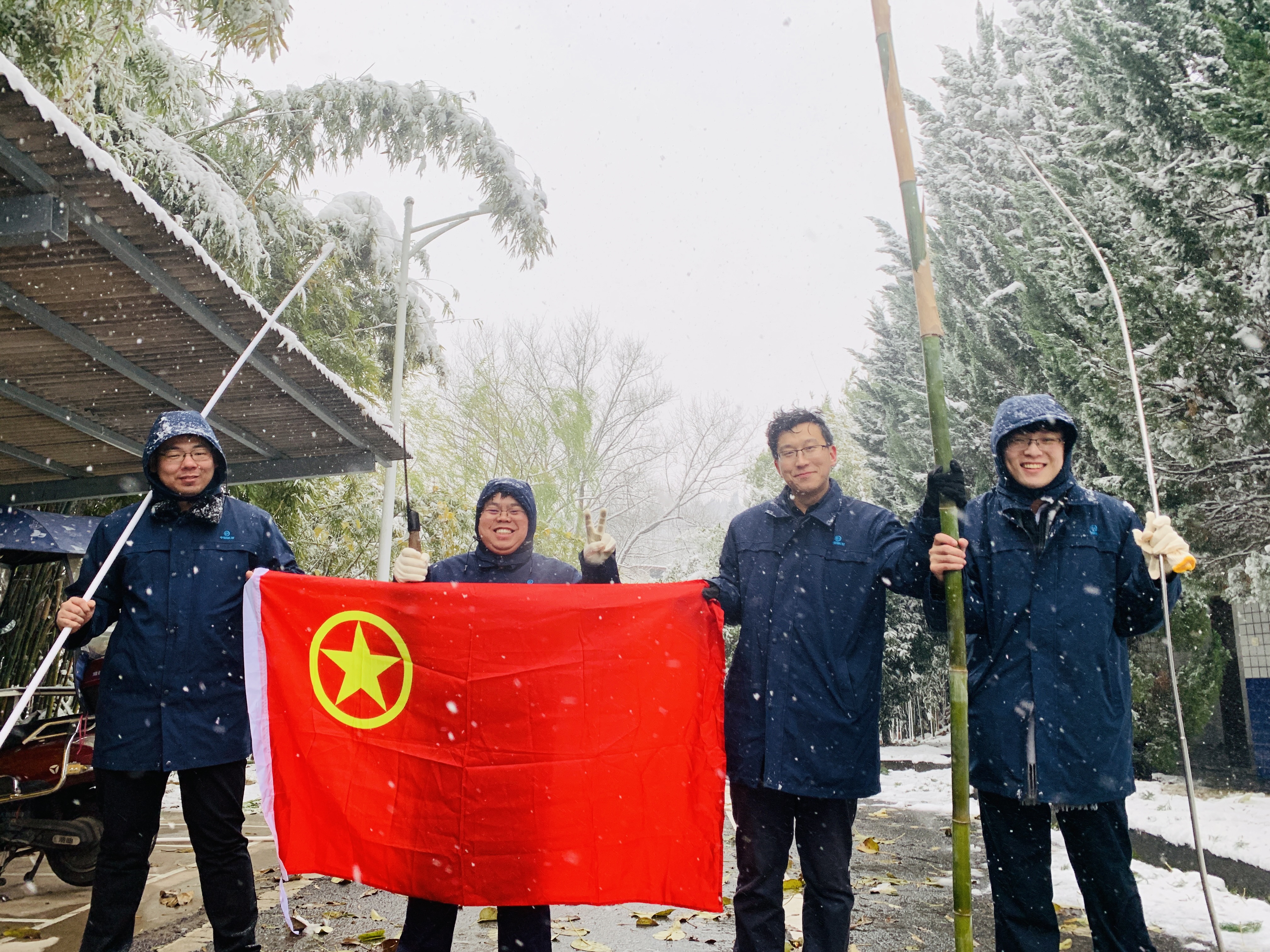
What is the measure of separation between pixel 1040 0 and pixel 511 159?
9924 millimetres

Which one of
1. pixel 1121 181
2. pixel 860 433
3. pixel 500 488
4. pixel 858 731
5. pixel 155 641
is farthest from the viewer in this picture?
pixel 860 433

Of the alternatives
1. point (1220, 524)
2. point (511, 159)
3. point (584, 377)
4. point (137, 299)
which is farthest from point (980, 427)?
point (584, 377)

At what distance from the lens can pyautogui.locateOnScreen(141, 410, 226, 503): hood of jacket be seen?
3.36 metres

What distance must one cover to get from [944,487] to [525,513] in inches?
65.2

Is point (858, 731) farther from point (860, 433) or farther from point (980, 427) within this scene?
point (860, 433)

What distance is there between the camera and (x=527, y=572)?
361cm

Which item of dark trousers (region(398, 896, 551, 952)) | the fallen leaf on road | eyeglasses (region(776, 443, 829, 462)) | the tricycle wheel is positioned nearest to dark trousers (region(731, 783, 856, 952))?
dark trousers (region(398, 896, 551, 952))

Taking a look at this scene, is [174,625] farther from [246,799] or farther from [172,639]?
[246,799]

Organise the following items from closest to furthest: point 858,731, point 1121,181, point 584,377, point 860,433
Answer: point 858,731
point 1121,181
point 860,433
point 584,377

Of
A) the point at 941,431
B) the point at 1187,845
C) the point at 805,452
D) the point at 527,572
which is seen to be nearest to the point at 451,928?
the point at 527,572

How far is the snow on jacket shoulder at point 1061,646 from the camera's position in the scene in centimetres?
269

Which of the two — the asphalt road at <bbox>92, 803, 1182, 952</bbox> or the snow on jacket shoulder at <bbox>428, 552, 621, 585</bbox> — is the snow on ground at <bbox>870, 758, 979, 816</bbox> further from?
the snow on jacket shoulder at <bbox>428, 552, 621, 585</bbox>

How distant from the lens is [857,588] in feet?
10.2

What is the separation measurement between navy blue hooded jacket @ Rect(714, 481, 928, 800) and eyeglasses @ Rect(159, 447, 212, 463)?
7.03ft
